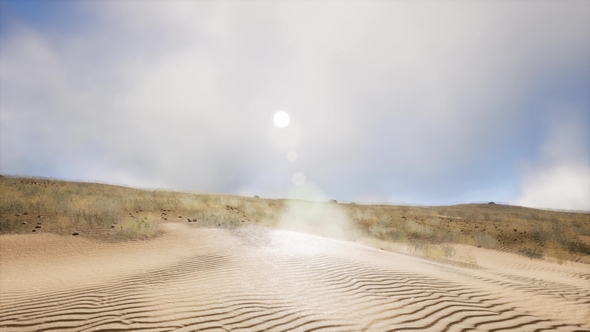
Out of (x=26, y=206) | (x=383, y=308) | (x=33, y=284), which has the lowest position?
(x=33, y=284)

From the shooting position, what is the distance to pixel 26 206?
1218cm

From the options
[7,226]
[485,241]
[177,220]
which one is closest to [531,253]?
[485,241]

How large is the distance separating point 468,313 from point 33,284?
787 centimetres

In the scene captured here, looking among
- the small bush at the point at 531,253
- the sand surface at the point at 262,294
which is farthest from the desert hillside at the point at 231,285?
the small bush at the point at 531,253

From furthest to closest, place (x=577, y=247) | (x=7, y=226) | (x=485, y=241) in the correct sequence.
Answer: (x=485, y=241) < (x=577, y=247) < (x=7, y=226)

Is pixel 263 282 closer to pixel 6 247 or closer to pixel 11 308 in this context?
pixel 11 308

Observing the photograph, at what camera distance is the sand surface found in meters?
3.65

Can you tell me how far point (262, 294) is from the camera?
4.47m

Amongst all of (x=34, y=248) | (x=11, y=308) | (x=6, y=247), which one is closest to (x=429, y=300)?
(x=11, y=308)

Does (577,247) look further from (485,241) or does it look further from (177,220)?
(177,220)

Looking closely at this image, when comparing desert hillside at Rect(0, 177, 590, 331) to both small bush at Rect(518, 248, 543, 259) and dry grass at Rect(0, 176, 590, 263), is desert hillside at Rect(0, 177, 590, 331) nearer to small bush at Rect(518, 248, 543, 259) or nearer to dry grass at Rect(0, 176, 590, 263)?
dry grass at Rect(0, 176, 590, 263)

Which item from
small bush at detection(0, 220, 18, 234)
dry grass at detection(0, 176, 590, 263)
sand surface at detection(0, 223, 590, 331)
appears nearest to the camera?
sand surface at detection(0, 223, 590, 331)

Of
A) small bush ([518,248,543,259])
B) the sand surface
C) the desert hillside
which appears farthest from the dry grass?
the sand surface

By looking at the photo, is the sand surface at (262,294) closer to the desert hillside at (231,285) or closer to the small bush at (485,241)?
the desert hillside at (231,285)
